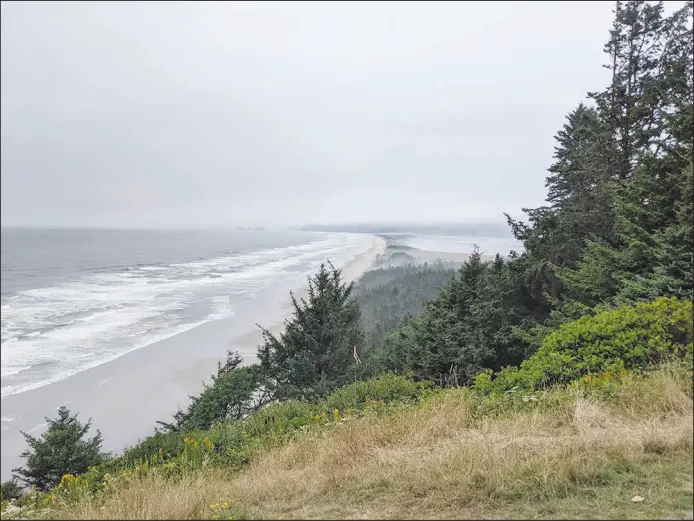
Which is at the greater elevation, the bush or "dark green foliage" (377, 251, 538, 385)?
the bush

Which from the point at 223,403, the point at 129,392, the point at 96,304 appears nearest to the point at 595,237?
the point at 223,403

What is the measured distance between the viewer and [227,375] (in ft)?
52.0

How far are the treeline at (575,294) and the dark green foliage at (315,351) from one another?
0.20ft

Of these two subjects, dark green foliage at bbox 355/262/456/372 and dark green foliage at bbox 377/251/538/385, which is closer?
dark green foliage at bbox 377/251/538/385

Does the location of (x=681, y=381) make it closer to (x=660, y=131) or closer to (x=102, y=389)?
(x=660, y=131)

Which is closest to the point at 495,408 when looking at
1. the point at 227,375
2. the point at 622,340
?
the point at 622,340

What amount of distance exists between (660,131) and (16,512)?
1582 centimetres

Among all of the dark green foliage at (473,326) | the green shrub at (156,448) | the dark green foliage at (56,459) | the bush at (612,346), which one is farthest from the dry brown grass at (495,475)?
the dark green foliage at (56,459)

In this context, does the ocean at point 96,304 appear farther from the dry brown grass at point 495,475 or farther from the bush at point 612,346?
the bush at point 612,346

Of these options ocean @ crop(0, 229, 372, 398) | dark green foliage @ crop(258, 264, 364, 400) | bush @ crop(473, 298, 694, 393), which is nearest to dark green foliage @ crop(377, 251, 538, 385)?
dark green foliage @ crop(258, 264, 364, 400)

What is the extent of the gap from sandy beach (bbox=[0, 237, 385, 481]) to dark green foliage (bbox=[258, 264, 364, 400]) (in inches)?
255

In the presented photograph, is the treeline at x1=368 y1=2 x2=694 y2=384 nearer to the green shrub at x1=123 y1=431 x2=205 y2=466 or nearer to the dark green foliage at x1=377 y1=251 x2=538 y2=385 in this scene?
the dark green foliage at x1=377 y1=251 x2=538 y2=385

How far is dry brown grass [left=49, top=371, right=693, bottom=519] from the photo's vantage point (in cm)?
305

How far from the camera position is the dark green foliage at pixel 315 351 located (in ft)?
54.7
